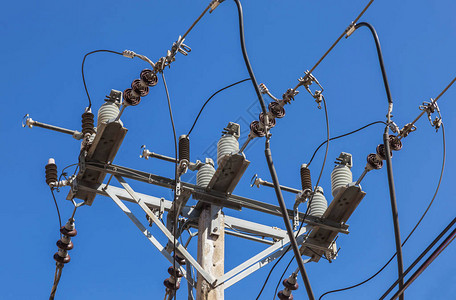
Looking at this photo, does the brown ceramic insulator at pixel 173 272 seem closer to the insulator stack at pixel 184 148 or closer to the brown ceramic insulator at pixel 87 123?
the insulator stack at pixel 184 148

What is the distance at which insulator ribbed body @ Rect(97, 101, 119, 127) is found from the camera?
8.89 m

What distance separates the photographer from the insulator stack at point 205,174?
9.27 meters

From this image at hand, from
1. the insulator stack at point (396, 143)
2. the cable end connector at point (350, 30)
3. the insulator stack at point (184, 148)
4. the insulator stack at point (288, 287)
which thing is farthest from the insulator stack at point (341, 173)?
the cable end connector at point (350, 30)

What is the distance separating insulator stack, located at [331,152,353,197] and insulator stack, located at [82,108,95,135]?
311 cm

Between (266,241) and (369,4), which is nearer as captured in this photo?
(369,4)

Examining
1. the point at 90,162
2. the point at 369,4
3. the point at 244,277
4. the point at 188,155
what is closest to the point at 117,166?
the point at 90,162

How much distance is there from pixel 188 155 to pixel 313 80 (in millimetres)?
1795

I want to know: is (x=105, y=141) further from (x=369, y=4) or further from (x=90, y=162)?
(x=369, y=4)

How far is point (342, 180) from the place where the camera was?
9.77m

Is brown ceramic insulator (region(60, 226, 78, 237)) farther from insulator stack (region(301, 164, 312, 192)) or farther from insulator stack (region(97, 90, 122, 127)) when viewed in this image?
insulator stack (region(301, 164, 312, 192))

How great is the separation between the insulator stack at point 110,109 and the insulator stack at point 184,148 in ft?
2.88

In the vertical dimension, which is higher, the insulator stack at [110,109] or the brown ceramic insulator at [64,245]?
the insulator stack at [110,109]

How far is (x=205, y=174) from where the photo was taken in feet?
30.8

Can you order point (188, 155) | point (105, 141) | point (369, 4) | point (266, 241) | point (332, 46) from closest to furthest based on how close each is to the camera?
point (369, 4), point (332, 46), point (105, 141), point (188, 155), point (266, 241)
